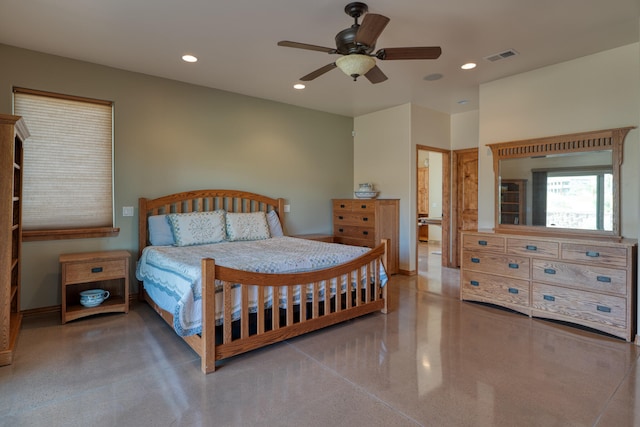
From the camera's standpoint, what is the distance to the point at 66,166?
376 centimetres

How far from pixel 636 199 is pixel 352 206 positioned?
339 cm

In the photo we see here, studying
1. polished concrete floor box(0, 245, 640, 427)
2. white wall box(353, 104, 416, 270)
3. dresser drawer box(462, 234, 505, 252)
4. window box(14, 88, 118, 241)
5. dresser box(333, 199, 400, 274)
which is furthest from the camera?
white wall box(353, 104, 416, 270)

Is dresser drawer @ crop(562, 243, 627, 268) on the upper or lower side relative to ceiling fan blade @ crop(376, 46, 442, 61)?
lower

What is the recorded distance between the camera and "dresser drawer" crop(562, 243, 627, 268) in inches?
118

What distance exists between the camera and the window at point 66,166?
357 centimetres

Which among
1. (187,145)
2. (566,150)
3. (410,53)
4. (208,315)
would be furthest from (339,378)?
(187,145)

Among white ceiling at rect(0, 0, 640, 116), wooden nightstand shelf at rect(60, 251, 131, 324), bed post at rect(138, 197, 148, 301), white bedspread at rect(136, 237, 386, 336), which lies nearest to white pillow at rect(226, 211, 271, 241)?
white bedspread at rect(136, 237, 386, 336)

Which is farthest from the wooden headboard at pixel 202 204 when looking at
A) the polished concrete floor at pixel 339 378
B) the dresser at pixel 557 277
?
the dresser at pixel 557 277

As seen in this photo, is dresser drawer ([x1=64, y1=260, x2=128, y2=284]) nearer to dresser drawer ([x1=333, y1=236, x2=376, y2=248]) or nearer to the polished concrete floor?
the polished concrete floor

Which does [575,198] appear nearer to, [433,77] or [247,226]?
[433,77]

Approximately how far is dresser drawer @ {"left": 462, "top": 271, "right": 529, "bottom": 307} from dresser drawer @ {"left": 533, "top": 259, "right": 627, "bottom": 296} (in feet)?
0.69

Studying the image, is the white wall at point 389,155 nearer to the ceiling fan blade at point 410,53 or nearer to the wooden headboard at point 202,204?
the wooden headboard at point 202,204

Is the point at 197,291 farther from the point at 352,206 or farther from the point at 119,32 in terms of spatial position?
the point at 352,206

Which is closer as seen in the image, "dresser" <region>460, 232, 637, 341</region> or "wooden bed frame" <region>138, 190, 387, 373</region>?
"wooden bed frame" <region>138, 190, 387, 373</region>
